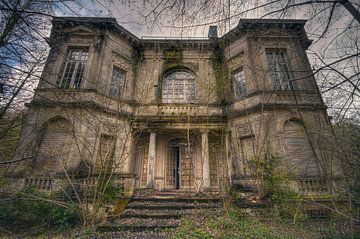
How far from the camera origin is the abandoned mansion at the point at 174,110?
8250mm

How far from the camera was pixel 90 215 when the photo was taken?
505 centimetres

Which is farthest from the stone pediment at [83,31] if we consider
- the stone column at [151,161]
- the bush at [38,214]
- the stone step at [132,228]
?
the stone step at [132,228]

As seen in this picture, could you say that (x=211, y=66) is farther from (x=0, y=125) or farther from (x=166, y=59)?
(x=0, y=125)

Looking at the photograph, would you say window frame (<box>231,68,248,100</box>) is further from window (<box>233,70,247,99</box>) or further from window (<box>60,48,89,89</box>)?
window (<box>60,48,89,89</box>)

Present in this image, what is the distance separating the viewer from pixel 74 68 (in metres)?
10.5

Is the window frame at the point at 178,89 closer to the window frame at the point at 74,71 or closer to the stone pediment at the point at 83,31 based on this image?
the window frame at the point at 74,71

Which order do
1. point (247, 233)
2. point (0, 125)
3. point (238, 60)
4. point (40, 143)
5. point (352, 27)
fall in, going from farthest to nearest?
point (238, 60) < point (40, 143) < point (247, 233) < point (0, 125) < point (352, 27)

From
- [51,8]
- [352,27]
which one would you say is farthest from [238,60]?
[51,8]

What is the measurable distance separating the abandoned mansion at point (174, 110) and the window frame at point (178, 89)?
0.07 m

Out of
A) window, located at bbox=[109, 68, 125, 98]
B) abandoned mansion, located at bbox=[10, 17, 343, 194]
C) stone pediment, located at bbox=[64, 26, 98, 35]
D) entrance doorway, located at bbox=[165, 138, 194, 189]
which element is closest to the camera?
abandoned mansion, located at bbox=[10, 17, 343, 194]

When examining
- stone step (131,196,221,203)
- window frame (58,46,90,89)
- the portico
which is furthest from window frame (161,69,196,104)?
stone step (131,196,221,203)

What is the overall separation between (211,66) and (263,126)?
571 cm

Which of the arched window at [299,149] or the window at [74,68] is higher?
the window at [74,68]

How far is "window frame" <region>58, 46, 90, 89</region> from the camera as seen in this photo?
10.0 m
